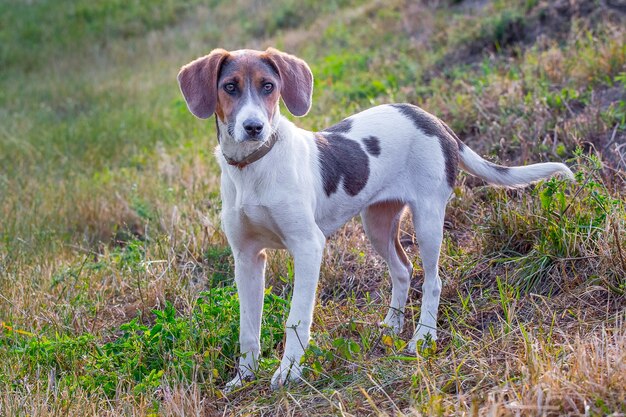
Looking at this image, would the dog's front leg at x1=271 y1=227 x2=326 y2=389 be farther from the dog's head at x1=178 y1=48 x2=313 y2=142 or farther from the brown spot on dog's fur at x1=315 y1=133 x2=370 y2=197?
the dog's head at x1=178 y1=48 x2=313 y2=142

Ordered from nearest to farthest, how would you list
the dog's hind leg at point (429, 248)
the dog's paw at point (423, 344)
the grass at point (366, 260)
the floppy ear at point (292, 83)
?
the grass at point (366, 260), the dog's paw at point (423, 344), the floppy ear at point (292, 83), the dog's hind leg at point (429, 248)

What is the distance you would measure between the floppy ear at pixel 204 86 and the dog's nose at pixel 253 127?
14.3 inches

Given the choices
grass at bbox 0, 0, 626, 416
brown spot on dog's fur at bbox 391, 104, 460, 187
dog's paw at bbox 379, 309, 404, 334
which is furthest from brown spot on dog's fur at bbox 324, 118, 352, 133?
dog's paw at bbox 379, 309, 404, 334

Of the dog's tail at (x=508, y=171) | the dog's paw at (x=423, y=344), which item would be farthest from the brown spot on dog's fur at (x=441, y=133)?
the dog's paw at (x=423, y=344)

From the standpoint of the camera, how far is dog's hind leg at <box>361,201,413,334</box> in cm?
517

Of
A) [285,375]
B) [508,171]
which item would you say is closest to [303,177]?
[285,375]

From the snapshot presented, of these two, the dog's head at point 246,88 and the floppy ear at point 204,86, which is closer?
the dog's head at point 246,88

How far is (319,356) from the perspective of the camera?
4.33 m

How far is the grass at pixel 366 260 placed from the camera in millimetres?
3994

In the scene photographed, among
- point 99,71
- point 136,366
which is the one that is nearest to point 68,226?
point 136,366

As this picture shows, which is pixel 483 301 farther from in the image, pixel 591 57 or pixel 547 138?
pixel 591 57

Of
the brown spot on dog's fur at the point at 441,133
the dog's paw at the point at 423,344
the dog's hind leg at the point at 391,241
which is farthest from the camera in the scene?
the dog's hind leg at the point at 391,241

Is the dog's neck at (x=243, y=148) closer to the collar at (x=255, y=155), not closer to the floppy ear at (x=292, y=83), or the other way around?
the collar at (x=255, y=155)

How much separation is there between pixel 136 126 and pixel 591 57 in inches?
250
